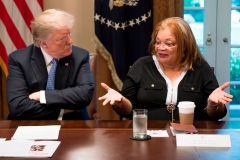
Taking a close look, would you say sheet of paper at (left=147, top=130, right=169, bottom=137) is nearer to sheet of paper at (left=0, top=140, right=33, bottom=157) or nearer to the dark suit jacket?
sheet of paper at (left=0, top=140, right=33, bottom=157)

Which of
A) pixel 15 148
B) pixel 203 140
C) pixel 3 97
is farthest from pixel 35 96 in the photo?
pixel 3 97

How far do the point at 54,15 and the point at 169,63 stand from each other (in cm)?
76

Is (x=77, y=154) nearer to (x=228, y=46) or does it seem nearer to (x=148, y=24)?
(x=148, y=24)

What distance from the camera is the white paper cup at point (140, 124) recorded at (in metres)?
1.56

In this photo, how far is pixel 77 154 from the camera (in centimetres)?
138

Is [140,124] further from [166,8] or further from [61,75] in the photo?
[166,8]

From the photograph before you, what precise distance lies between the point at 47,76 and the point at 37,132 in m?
0.63

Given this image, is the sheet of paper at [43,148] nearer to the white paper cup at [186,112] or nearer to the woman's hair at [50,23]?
the white paper cup at [186,112]

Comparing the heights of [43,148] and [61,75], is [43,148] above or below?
below

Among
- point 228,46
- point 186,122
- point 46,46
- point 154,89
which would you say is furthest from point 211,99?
point 228,46

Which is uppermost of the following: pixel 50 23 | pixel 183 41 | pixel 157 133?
pixel 50 23

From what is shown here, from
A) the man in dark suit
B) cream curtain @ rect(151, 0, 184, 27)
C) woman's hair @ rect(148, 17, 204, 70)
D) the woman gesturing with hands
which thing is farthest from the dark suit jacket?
cream curtain @ rect(151, 0, 184, 27)

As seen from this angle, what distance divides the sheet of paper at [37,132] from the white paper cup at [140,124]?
0.35 metres

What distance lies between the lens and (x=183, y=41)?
7.25ft
